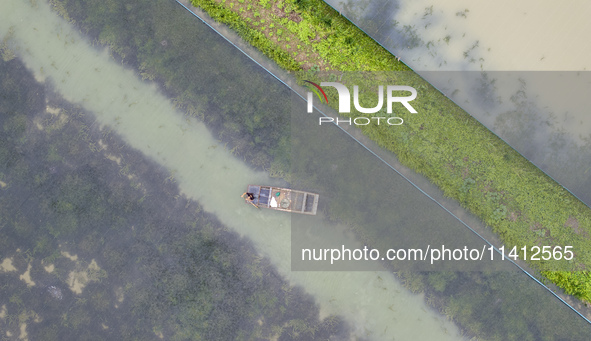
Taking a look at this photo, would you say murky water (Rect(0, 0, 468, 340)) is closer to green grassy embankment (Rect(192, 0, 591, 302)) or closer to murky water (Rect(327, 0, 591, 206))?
green grassy embankment (Rect(192, 0, 591, 302))

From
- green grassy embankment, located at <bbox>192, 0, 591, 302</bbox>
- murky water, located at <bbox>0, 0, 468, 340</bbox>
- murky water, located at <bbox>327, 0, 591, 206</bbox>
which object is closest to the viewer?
murky water, located at <bbox>327, 0, 591, 206</bbox>

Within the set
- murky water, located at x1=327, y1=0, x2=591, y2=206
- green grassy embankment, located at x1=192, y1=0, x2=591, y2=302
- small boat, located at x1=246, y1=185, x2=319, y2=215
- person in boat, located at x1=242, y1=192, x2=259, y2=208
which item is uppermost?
murky water, located at x1=327, y1=0, x2=591, y2=206

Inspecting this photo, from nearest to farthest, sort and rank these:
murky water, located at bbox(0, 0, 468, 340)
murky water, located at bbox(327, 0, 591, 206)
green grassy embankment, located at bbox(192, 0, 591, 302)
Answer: murky water, located at bbox(327, 0, 591, 206)
green grassy embankment, located at bbox(192, 0, 591, 302)
murky water, located at bbox(0, 0, 468, 340)

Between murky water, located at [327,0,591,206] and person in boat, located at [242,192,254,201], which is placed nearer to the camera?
murky water, located at [327,0,591,206]

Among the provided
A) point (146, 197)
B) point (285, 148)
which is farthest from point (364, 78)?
point (146, 197)

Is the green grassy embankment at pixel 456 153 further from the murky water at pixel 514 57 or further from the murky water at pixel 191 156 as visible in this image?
the murky water at pixel 191 156

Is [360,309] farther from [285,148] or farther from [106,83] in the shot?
[106,83]

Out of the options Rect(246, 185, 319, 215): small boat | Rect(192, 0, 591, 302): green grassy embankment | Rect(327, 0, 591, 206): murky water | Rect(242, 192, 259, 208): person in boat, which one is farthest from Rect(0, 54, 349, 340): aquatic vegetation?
Rect(327, 0, 591, 206): murky water
